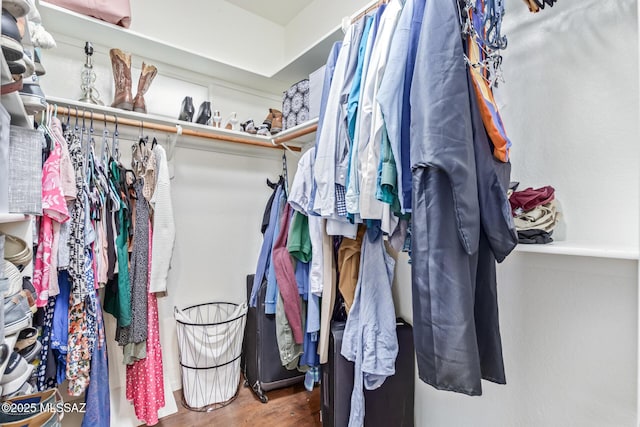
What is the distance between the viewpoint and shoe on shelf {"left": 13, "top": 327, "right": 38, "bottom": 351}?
30.0 inches

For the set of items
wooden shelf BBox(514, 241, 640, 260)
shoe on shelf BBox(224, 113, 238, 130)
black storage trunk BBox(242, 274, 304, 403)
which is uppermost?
shoe on shelf BBox(224, 113, 238, 130)

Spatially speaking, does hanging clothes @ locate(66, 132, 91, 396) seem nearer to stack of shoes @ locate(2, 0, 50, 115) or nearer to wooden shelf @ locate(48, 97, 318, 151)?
wooden shelf @ locate(48, 97, 318, 151)

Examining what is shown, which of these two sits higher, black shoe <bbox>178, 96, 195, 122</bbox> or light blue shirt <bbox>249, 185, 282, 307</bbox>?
black shoe <bbox>178, 96, 195, 122</bbox>

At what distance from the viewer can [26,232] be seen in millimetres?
852

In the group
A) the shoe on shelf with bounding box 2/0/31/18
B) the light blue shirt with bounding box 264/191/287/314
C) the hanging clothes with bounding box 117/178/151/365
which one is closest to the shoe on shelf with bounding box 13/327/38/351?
the hanging clothes with bounding box 117/178/151/365

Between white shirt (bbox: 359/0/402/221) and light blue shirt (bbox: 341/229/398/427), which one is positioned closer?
white shirt (bbox: 359/0/402/221)

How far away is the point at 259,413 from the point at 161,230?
1084 mm

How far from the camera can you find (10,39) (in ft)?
1.92

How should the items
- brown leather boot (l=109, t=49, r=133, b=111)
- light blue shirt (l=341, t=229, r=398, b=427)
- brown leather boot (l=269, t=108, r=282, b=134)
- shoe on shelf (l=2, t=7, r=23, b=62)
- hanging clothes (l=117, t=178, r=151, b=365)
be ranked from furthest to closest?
1. brown leather boot (l=269, t=108, r=282, b=134)
2. brown leather boot (l=109, t=49, r=133, b=111)
3. hanging clothes (l=117, t=178, r=151, b=365)
4. light blue shirt (l=341, t=229, r=398, b=427)
5. shoe on shelf (l=2, t=7, r=23, b=62)

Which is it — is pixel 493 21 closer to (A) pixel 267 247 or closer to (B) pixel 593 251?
(B) pixel 593 251

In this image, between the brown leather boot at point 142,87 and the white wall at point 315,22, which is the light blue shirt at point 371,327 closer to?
the white wall at point 315,22

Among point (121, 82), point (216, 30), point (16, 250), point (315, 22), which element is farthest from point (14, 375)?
point (315, 22)

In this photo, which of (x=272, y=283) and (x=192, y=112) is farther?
(x=192, y=112)

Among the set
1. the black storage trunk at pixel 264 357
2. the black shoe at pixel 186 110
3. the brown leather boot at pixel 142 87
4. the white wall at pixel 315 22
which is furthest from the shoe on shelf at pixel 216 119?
the black storage trunk at pixel 264 357
